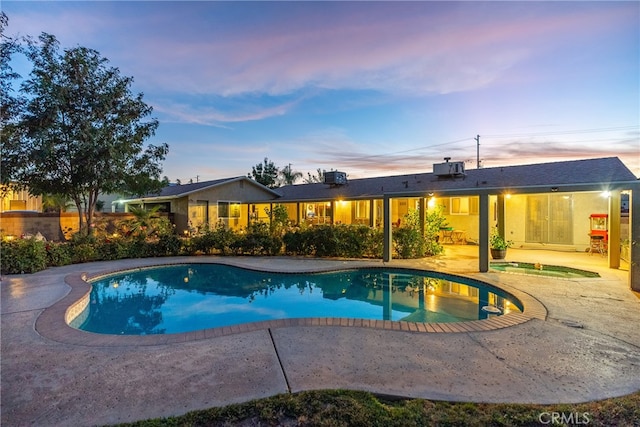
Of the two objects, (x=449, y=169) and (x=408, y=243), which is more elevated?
(x=449, y=169)

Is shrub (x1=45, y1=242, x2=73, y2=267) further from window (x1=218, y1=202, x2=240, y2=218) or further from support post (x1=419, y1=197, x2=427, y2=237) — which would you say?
support post (x1=419, y1=197, x2=427, y2=237)

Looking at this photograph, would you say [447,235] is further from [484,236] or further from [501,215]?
[484,236]

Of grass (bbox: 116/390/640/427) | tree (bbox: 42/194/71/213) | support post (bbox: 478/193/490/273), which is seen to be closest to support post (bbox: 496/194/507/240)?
support post (bbox: 478/193/490/273)

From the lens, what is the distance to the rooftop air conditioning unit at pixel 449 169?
15.5 m

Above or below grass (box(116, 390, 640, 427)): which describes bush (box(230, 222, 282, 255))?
above

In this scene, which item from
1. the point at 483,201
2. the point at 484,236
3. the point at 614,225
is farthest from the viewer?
the point at 614,225

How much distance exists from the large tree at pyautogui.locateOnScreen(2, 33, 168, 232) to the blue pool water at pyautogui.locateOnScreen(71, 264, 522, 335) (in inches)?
223

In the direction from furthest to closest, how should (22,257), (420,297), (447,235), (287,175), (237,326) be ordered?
(287,175)
(447,235)
(22,257)
(420,297)
(237,326)

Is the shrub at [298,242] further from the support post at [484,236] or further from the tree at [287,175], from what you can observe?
the tree at [287,175]

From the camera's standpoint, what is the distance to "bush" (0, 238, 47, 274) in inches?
385

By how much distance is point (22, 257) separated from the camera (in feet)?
32.8

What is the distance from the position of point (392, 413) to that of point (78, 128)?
15.6 metres

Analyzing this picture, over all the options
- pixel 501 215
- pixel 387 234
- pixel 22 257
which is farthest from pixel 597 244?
pixel 22 257

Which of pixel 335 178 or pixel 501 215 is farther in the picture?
pixel 335 178
